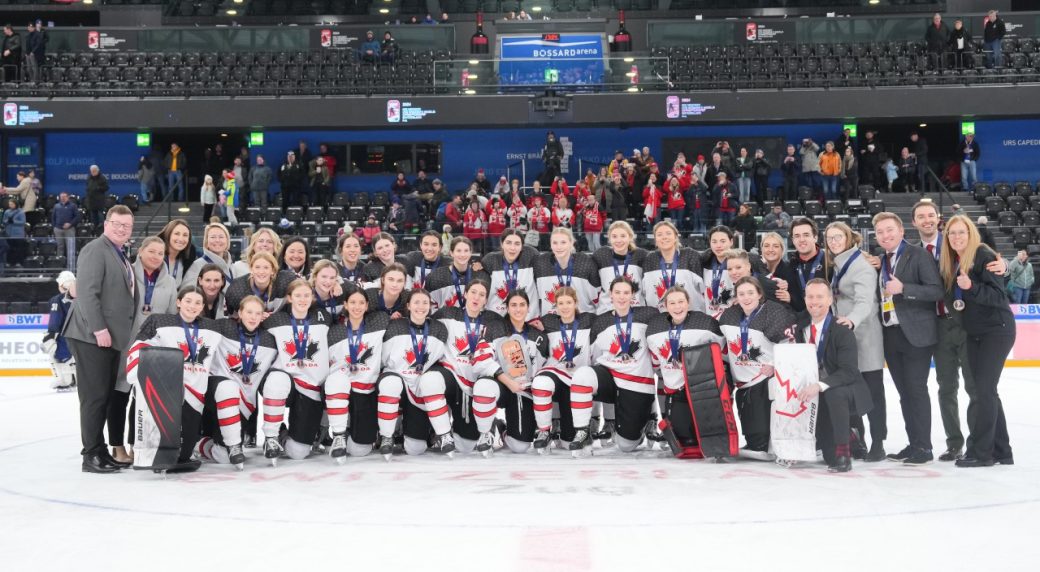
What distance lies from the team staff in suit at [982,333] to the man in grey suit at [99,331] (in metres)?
5.62

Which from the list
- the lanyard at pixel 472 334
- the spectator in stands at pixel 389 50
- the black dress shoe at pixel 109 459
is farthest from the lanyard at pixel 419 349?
the spectator in stands at pixel 389 50

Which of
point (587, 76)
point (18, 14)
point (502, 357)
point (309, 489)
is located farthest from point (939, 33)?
point (18, 14)

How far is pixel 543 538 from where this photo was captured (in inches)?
179

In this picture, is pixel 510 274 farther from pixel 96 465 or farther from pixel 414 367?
pixel 96 465

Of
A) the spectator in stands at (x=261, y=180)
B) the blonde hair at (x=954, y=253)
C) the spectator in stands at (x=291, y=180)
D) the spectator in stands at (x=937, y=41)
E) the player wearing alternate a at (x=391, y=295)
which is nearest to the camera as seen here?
the blonde hair at (x=954, y=253)

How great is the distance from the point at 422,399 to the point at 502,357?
27.3 inches

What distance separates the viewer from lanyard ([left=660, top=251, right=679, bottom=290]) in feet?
25.8

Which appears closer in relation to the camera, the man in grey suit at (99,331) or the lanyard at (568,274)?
the man in grey suit at (99,331)

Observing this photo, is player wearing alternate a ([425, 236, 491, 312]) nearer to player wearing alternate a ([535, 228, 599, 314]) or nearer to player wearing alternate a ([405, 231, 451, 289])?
player wearing alternate a ([405, 231, 451, 289])

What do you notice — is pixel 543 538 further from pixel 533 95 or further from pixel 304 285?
pixel 533 95

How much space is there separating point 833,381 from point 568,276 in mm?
2379

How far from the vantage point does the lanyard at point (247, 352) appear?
7020 mm

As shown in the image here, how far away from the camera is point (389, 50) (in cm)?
2267

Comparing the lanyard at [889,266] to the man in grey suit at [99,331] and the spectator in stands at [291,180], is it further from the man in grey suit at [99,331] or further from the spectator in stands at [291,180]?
the spectator in stands at [291,180]
